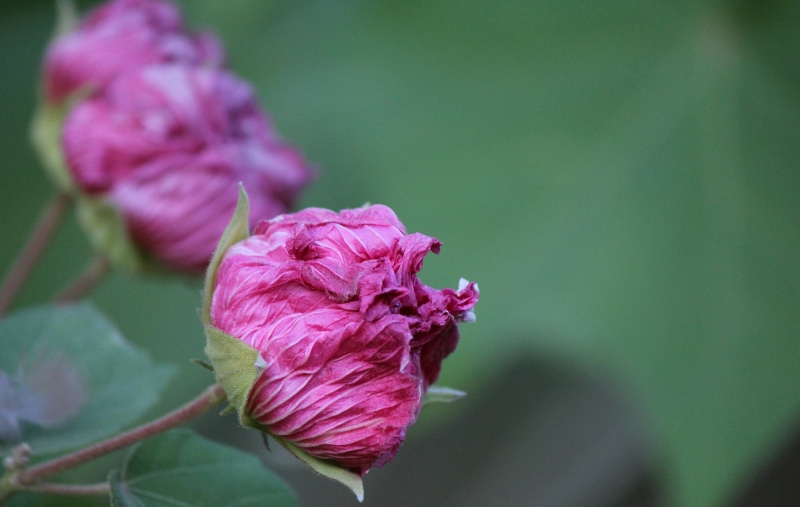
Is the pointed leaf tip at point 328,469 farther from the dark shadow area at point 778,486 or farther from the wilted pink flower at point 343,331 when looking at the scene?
the dark shadow area at point 778,486

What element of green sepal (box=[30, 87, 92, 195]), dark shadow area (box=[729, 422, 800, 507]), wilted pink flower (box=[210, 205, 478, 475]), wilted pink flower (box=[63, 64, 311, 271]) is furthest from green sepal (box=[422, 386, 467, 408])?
dark shadow area (box=[729, 422, 800, 507])

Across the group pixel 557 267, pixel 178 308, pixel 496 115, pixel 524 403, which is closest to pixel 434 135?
pixel 496 115

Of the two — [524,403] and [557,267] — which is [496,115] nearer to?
[557,267]

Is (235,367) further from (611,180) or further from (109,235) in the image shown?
(611,180)

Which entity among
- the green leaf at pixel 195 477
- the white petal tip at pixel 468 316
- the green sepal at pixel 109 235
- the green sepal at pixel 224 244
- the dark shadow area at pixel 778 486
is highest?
the white petal tip at pixel 468 316

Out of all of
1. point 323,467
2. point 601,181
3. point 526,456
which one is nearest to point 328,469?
point 323,467

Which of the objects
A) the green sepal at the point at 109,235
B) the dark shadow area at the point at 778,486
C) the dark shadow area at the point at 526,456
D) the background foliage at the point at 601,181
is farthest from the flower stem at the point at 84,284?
the dark shadow area at the point at 778,486
